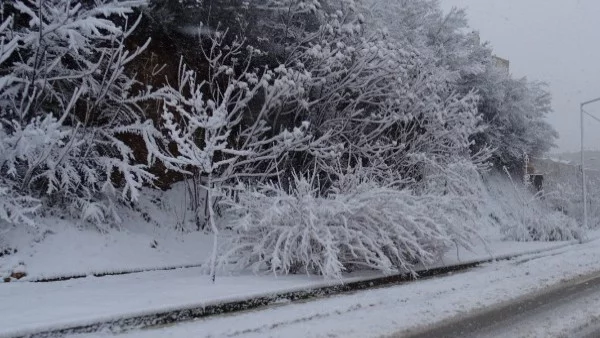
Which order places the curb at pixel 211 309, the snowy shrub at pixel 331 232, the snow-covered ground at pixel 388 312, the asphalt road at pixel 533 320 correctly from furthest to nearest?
the snowy shrub at pixel 331 232 < the asphalt road at pixel 533 320 < the snow-covered ground at pixel 388 312 < the curb at pixel 211 309

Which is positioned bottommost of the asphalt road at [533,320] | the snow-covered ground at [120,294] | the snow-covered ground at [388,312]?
the asphalt road at [533,320]

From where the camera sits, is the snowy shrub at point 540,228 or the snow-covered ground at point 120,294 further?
the snowy shrub at point 540,228

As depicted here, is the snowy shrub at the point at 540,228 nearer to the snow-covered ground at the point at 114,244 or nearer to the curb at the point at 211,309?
the curb at the point at 211,309

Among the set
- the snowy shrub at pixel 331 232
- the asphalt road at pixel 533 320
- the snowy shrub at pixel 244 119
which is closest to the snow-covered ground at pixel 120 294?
the snowy shrub at pixel 331 232

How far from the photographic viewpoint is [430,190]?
1155 cm

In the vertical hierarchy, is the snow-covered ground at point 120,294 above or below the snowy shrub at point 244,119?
below

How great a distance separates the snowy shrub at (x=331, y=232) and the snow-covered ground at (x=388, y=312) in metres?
0.71

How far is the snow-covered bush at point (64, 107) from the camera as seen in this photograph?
8281 millimetres

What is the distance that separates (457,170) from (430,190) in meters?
2.86

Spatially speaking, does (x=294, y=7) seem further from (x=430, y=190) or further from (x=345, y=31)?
(x=430, y=190)

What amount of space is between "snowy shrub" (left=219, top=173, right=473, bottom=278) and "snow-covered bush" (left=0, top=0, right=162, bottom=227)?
224 cm

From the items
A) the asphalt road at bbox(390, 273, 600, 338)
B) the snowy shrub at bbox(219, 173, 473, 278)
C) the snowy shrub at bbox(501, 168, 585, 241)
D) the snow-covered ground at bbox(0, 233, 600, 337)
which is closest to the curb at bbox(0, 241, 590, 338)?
the snow-covered ground at bbox(0, 233, 600, 337)

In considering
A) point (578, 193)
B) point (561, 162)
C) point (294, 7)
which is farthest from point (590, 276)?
point (561, 162)

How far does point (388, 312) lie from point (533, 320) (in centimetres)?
165
